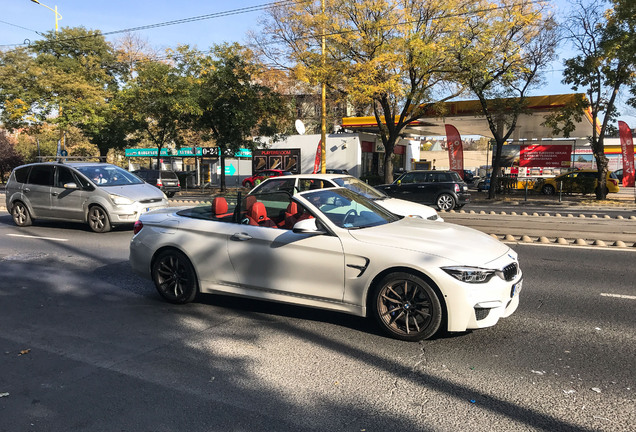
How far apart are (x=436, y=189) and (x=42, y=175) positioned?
42.1ft

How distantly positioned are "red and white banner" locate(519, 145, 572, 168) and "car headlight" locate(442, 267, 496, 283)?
25.7 m

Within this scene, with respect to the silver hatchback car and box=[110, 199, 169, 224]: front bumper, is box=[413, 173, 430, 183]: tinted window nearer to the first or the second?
the silver hatchback car

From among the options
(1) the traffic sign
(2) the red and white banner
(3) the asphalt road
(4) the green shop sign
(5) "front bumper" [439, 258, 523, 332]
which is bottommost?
(3) the asphalt road

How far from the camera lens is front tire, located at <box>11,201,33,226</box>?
12555 mm

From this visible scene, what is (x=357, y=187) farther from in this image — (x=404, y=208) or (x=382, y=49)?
(x=382, y=49)

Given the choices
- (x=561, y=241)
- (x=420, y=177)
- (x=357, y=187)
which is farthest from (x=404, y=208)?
(x=420, y=177)

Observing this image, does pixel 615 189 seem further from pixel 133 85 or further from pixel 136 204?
pixel 133 85

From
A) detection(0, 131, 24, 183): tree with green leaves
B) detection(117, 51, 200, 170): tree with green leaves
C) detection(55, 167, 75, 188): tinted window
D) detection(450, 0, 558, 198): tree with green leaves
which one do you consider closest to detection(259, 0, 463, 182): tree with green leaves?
detection(450, 0, 558, 198): tree with green leaves

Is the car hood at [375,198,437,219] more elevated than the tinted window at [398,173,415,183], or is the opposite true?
the tinted window at [398,173,415,183]

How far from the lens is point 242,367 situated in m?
4.04

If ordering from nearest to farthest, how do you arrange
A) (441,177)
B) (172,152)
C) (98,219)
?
(98,219) → (441,177) → (172,152)

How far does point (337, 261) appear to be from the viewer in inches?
184

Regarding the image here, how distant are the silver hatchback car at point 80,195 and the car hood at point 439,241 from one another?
802cm

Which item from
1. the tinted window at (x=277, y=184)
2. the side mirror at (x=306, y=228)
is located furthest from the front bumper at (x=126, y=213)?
the side mirror at (x=306, y=228)
